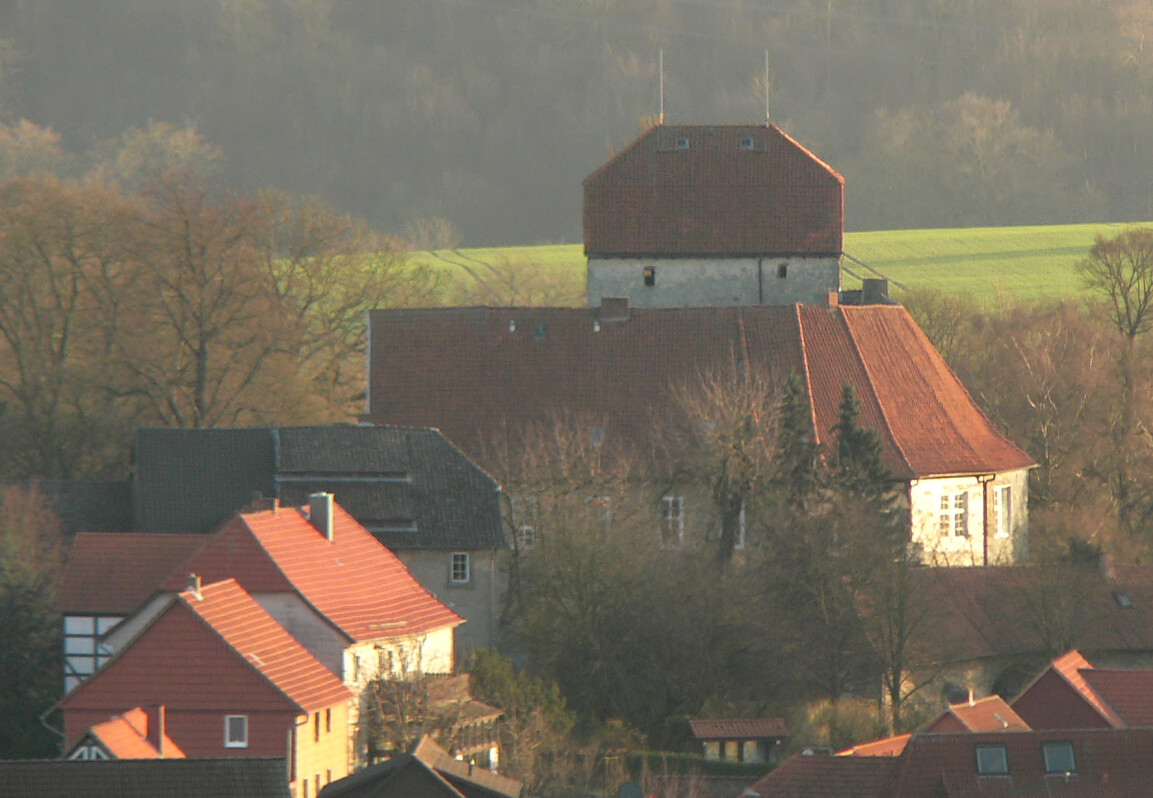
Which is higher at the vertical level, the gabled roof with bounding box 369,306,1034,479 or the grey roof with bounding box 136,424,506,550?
the gabled roof with bounding box 369,306,1034,479

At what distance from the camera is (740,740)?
145 ft

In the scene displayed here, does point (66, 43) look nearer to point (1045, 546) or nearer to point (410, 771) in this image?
point (1045, 546)

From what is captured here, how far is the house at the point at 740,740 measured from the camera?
43938 millimetres

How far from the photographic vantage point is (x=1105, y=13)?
3733 inches

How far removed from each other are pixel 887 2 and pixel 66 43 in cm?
3223

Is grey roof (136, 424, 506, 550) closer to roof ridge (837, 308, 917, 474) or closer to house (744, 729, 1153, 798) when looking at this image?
roof ridge (837, 308, 917, 474)

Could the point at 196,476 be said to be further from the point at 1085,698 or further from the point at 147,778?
the point at 1085,698

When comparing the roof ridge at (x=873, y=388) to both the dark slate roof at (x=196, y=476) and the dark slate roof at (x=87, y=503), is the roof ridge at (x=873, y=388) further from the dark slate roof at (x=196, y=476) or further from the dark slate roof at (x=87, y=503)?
the dark slate roof at (x=87, y=503)

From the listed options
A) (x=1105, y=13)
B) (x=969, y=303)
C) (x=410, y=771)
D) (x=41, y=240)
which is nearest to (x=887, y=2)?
(x=1105, y=13)

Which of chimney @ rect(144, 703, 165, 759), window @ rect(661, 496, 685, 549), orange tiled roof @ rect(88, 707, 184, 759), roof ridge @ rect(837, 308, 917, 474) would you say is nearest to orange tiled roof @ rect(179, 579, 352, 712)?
chimney @ rect(144, 703, 165, 759)

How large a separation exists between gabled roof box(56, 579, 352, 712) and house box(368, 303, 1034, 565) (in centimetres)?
1249

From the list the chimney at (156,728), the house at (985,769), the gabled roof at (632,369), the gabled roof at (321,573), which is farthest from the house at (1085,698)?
the chimney at (156,728)

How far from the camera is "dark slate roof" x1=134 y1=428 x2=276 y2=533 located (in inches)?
1898

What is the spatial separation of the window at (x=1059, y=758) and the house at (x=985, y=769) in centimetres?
2
